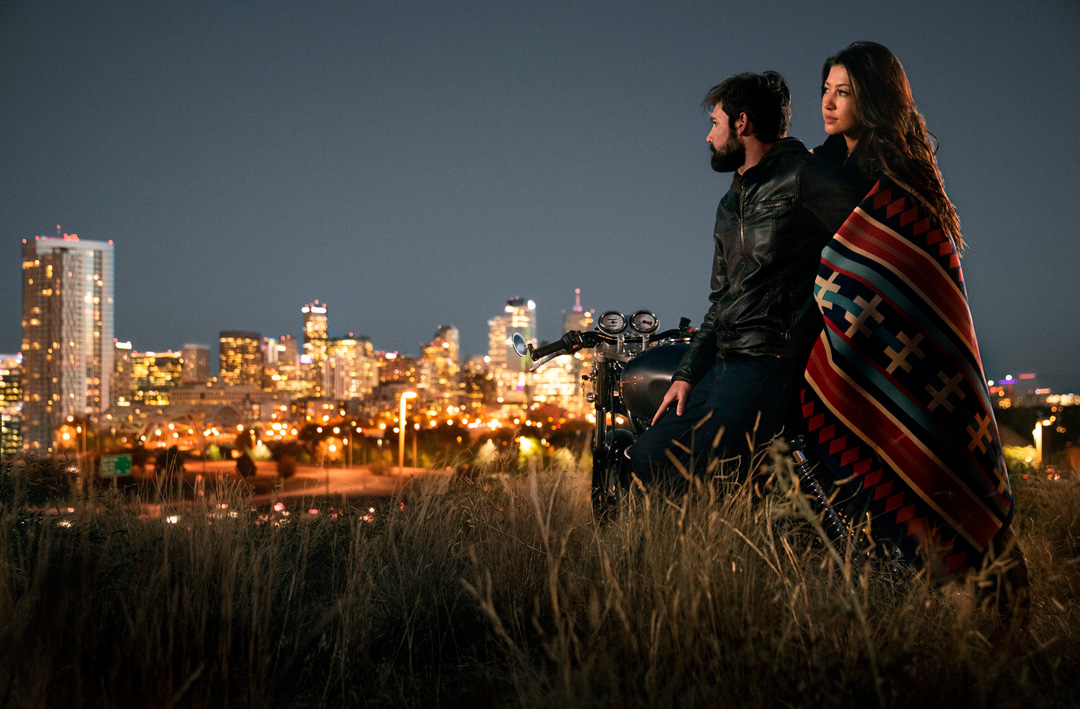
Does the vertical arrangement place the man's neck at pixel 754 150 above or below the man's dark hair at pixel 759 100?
below

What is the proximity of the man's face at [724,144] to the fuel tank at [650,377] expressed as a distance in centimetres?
89

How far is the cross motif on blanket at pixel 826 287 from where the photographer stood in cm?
272

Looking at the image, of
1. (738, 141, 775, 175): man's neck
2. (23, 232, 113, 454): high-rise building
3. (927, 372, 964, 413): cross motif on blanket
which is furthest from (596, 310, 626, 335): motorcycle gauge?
(23, 232, 113, 454): high-rise building

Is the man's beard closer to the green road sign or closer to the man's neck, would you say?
the man's neck

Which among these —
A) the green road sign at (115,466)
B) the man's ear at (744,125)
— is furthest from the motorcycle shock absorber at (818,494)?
the green road sign at (115,466)

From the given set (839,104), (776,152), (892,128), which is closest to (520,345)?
(776,152)

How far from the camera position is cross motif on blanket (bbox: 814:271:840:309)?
272 cm

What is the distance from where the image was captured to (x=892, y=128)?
8.71 ft

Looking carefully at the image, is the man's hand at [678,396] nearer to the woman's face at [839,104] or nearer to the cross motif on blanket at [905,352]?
the cross motif on blanket at [905,352]

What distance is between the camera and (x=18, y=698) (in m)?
1.86

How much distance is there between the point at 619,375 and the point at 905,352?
156 cm

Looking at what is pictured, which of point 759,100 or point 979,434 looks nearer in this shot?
point 979,434

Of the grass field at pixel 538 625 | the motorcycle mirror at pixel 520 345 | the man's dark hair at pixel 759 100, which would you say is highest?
the man's dark hair at pixel 759 100

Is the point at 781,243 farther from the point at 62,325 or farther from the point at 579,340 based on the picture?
the point at 62,325
